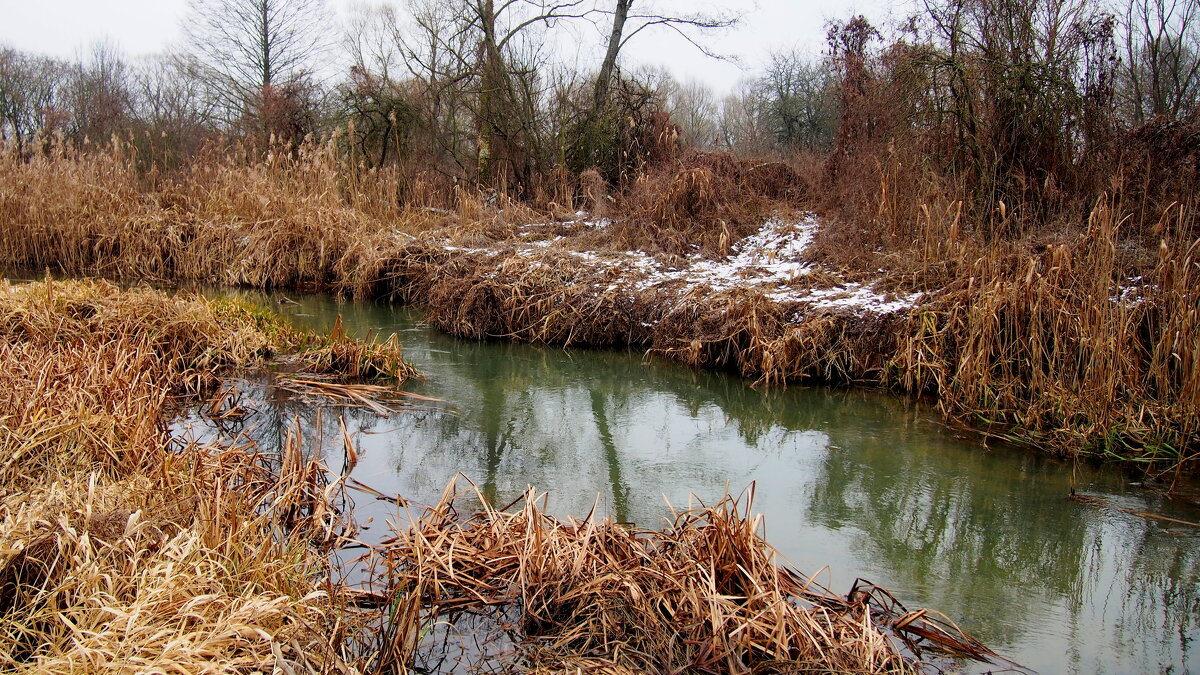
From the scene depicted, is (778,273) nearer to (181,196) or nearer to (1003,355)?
(1003,355)

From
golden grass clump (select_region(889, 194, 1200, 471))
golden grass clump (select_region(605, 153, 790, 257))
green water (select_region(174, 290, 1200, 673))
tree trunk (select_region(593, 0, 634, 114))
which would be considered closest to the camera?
green water (select_region(174, 290, 1200, 673))

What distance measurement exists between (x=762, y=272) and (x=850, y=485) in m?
4.09

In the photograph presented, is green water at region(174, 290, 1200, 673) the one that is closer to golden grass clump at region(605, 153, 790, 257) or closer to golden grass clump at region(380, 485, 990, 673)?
golden grass clump at region(380, 485, 990, 673)

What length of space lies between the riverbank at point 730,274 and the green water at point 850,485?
1.34ft

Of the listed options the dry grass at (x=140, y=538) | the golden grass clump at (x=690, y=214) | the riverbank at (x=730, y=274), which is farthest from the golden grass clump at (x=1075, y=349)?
the dry grass at (x=140, y=538)

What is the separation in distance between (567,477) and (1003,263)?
4070 mm

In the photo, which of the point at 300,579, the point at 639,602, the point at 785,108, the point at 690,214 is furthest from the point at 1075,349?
the point at 785,108

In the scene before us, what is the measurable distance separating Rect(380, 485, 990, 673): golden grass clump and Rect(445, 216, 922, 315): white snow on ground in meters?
4.36

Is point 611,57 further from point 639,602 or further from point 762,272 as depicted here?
point 639,602

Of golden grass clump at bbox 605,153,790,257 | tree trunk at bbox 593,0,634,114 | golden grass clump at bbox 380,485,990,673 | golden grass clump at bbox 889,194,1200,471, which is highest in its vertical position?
tree trunk at bbox 593,0,634,114

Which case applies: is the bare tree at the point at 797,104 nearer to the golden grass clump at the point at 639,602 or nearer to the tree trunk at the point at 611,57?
the tree trunk at the point at 611,57

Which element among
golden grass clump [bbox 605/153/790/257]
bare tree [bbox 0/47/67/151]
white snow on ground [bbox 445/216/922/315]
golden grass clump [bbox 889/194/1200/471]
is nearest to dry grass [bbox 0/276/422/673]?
golden grass clump [bbox 889/194/1200/471]

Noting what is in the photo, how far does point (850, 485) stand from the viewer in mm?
4891

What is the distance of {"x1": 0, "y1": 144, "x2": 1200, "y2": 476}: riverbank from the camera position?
538 centimetres
